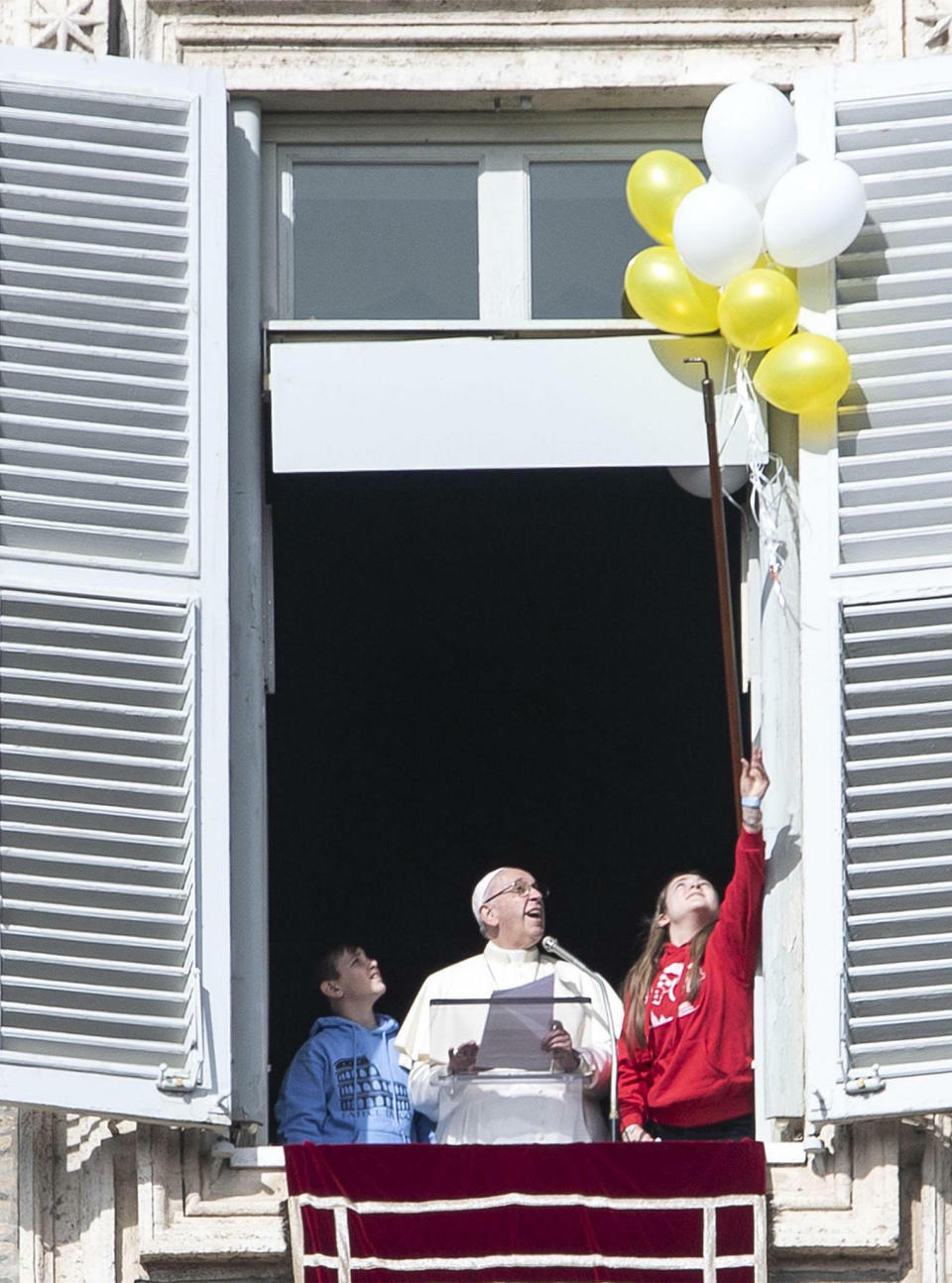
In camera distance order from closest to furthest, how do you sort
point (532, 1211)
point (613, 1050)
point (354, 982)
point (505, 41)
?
point (532, 1211) < point (613, 1050) < point (505, 41) < point (354, 982)

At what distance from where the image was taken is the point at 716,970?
697 cm

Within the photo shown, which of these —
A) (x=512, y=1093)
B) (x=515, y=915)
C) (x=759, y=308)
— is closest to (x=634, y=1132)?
(x=512, y=1093)

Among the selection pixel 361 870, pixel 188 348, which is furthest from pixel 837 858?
pixel 361 870

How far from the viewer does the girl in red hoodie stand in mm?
6902

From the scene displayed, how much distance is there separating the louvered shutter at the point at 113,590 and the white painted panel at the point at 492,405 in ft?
0.96

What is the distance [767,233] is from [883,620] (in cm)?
91

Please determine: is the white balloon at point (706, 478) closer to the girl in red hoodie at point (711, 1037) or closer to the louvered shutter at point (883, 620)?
the louvered shutter at point (883, 620)

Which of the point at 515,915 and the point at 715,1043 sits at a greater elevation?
the point at 515,915

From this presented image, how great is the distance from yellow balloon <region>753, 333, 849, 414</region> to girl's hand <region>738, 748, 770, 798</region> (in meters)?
0.81

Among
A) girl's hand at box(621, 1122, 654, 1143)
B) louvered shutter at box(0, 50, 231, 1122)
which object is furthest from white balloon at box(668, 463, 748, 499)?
girl's hand at box(621, 1122, 654, 1143)

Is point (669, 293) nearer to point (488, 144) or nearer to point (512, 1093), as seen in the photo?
point (488, 144)

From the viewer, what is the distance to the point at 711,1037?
22.8 ft

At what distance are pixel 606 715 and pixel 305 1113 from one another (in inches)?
161

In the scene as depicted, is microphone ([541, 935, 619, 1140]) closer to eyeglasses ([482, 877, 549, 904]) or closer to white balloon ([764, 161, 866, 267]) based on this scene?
eyeglasses ([482, 877, 549, 904])
